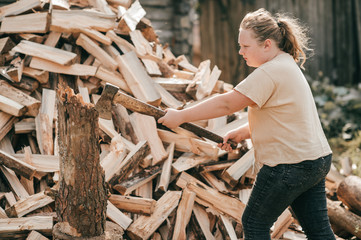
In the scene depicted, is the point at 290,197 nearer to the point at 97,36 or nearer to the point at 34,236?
the point at 34,236

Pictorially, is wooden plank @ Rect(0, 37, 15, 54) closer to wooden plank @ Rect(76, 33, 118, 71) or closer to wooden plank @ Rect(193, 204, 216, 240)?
wooden plank @ Rect(76, 33, 118, 71)

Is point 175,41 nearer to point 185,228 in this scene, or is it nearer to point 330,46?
point 330,46

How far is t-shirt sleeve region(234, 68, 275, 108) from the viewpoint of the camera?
8.05 ft

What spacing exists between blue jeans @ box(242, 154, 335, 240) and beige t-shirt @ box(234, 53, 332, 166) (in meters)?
0.06

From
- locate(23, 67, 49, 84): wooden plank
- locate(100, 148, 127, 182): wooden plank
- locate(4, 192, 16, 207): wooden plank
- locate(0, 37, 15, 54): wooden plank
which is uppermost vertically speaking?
locate(0, 37, 15, 54): wooden plank

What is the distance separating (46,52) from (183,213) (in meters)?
2.02

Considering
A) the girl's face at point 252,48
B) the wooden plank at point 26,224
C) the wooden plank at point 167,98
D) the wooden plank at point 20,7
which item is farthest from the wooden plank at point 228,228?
the wooden plank at point 20,7

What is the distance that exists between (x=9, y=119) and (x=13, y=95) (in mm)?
225

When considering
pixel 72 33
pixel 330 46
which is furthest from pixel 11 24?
pixel 330 46

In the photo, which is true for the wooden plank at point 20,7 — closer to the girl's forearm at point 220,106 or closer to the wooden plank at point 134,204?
the wooden plank at point 134,204

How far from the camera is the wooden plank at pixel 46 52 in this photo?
4.04m

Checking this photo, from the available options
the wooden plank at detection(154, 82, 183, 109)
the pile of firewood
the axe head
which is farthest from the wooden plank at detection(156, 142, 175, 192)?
the axe head

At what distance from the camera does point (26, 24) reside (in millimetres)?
4301

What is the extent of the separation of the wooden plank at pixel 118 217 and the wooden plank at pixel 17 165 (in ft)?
2.29
